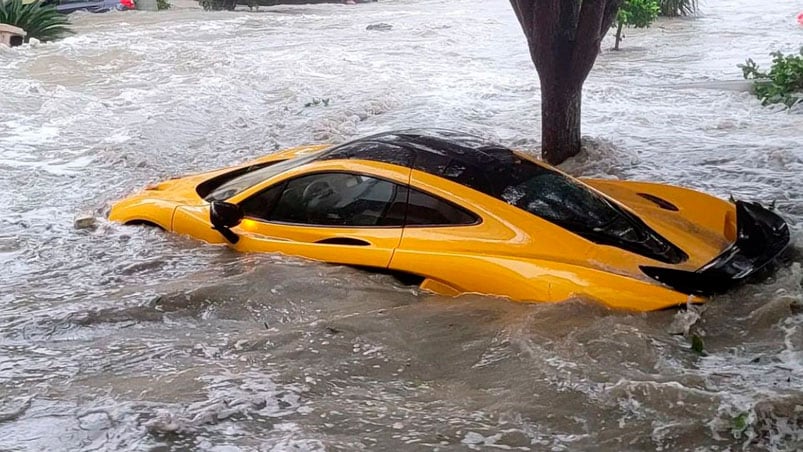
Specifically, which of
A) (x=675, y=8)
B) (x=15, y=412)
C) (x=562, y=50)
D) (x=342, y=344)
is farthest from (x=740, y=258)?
(x=675, y=8)

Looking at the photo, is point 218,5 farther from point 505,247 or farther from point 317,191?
point 505,247

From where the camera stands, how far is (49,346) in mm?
4617

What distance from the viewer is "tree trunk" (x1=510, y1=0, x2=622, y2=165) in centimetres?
840

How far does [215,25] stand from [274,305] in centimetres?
2066

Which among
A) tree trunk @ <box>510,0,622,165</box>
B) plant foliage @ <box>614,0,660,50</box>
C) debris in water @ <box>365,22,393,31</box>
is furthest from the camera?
debris in water @ <box>365,22,393,31</box>

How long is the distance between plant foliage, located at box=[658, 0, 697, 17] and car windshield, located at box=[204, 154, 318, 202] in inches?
811

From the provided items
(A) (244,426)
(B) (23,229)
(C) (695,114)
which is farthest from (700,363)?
(C) (695,114)

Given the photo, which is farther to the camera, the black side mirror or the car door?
the black side mirror

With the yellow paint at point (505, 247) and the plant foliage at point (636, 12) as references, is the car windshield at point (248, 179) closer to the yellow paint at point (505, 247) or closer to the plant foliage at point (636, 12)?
the yellow paint at point (505, 247)

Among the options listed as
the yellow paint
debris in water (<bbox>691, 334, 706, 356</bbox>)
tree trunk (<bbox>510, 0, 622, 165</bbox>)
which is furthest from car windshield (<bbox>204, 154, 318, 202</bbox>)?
tree trunk (<bbox>510, 0, 622, 165</bbox>)

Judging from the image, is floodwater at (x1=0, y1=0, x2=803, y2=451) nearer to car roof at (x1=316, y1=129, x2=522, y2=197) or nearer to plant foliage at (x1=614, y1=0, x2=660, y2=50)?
car roof at (x1=316, y1=129, x2=522, y2=197)

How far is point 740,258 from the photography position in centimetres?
468

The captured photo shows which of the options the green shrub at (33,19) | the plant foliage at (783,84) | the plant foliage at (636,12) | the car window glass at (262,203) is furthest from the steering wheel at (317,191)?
the green shrub at (33,19)

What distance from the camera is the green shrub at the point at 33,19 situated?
18.4m
